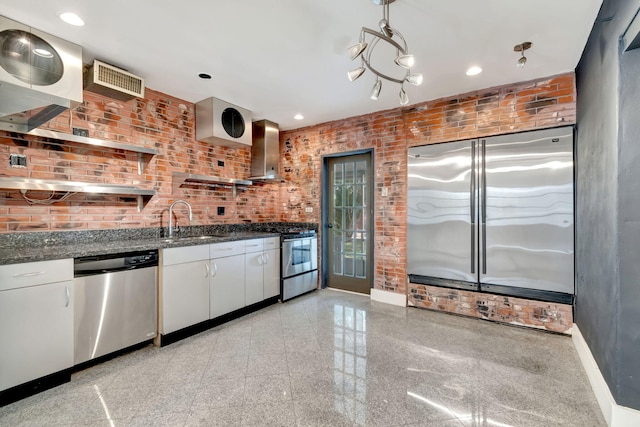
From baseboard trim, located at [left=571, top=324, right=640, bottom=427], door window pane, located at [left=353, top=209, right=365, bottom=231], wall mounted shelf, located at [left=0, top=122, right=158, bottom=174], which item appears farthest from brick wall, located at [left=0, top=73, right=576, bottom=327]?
baseboard trim, located at [left=571, top=324, right=640, bottom=427]

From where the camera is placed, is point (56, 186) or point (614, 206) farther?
point (56, 186)

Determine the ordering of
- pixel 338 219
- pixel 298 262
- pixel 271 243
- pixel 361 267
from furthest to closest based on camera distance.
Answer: pixel 338 219
pixel 361 267
pixel 298 262
pixel 271 243

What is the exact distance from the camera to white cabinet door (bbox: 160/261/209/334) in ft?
8.82

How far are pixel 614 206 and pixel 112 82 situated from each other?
398 centimetres

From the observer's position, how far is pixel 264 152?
4.42 m

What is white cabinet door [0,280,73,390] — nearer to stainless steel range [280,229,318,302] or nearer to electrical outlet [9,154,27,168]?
electrical outlet [9,154,27,168]

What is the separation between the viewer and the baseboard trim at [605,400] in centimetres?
158

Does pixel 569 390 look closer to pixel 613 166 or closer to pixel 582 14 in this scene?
pixel 613 166

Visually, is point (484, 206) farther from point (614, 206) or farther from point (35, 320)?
point (35, 320)

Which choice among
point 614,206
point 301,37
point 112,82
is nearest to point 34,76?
point 112,82

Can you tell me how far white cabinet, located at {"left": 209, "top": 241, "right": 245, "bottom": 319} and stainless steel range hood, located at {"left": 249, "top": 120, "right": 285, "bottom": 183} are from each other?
140cm

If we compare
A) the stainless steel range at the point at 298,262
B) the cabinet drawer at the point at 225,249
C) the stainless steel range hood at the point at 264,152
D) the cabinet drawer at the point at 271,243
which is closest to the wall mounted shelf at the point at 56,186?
the cabinet drawer at the point at 225,249

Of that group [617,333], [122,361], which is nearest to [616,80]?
[617,333]

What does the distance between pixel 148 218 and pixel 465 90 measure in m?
3.93
